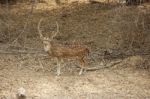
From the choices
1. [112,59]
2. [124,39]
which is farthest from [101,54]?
[124,39]

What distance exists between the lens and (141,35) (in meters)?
14.4

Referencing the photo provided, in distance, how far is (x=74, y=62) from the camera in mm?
12664

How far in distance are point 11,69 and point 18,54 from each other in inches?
38.2

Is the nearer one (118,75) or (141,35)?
(118,75)

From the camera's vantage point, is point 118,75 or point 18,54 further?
point 18,54

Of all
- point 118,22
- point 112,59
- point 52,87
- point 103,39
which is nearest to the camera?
point 52,87

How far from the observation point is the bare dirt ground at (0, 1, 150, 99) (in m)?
11.1

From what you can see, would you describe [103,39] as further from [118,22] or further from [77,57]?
[77,57]

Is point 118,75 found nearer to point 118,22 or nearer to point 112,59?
point 112,59

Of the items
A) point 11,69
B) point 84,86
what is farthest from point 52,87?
point 11,69

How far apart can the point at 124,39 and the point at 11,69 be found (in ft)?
10.6

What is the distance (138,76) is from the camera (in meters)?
11.9

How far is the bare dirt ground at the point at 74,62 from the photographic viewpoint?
1110 centimetres

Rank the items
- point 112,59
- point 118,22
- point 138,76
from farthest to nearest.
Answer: point 118,22
point 112,59
point 138,76
